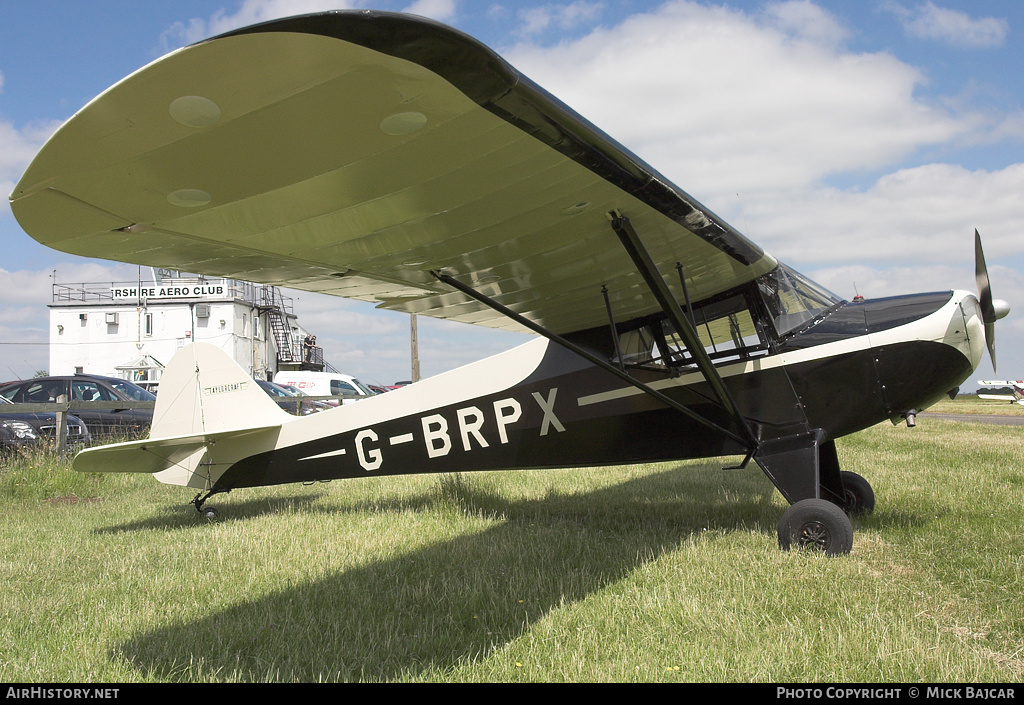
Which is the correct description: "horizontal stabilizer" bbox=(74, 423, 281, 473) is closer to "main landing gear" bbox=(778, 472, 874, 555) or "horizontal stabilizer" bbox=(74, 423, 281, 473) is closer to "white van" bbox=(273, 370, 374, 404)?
"main landing gear" bbox=(778, 472, 874, 555)

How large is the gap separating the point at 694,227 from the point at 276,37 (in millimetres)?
2764

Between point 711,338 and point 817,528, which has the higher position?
point 711,338

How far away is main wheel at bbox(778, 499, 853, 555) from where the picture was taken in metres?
4.16

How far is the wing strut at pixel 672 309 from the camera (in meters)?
3.49

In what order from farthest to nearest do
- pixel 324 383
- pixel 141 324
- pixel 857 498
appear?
1. pixel 141 324
2. pixel 324 383
3. pixel 857 498

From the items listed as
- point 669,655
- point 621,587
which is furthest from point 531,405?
point 669,655

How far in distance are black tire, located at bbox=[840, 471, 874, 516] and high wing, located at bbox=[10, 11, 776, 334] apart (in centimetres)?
297

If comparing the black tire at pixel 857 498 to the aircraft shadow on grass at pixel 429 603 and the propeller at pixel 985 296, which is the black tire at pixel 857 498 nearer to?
the aircraft shadow on grass at pixel 429 603

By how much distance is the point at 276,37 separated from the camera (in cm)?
170

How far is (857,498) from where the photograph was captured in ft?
18.8

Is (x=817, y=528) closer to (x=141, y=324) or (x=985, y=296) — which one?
(x=985, y=296)

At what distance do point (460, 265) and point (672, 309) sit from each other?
1386mm

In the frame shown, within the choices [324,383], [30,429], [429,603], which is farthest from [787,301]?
[324,383]
